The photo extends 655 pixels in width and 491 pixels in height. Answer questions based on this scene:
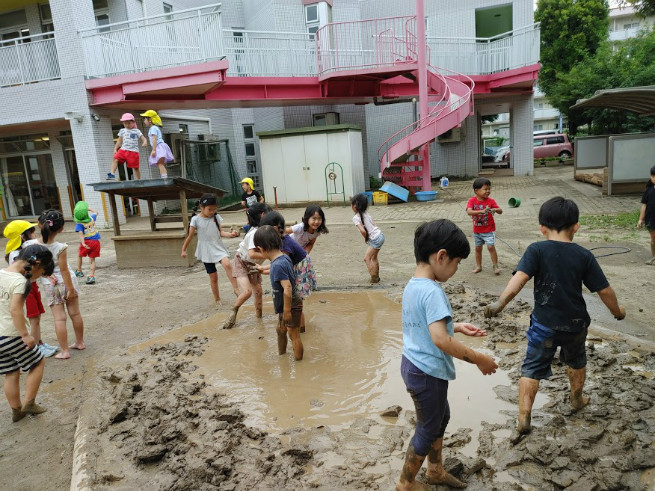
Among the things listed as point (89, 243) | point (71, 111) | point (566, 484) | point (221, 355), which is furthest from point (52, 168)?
point (566, 484)

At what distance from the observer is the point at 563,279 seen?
305 centimetres

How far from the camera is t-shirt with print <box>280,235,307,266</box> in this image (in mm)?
4824

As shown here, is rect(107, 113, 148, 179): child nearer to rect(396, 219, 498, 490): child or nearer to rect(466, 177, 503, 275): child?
rect(466, 177, 503, 275): child

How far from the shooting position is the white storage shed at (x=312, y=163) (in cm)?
1683

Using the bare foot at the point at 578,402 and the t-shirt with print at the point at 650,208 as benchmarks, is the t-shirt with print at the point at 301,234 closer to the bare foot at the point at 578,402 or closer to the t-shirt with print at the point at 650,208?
the bare foot at the point at 578,402

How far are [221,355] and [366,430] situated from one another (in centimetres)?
204

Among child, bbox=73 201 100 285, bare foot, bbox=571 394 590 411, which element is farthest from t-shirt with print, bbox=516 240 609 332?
child, bbox=73 201 100 285

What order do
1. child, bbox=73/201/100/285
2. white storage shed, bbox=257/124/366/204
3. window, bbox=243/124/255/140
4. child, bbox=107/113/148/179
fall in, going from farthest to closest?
1. window, bbox=243/124/255/140
2. white storage shed, bbox=257/124/366/204
3. child, bbox=107/113/148/179
4. child, bbox=73/201/100/285

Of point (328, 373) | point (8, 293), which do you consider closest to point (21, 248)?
point (8, 293)

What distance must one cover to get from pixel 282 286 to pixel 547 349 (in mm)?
2228

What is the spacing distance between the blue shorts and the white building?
1338 cm

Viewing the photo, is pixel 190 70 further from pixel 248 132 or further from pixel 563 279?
pixel 563 279

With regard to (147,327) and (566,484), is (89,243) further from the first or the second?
(566,484)

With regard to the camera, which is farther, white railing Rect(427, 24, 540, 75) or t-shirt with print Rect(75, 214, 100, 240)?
white railing Rect(427, 24, 540, 75)
